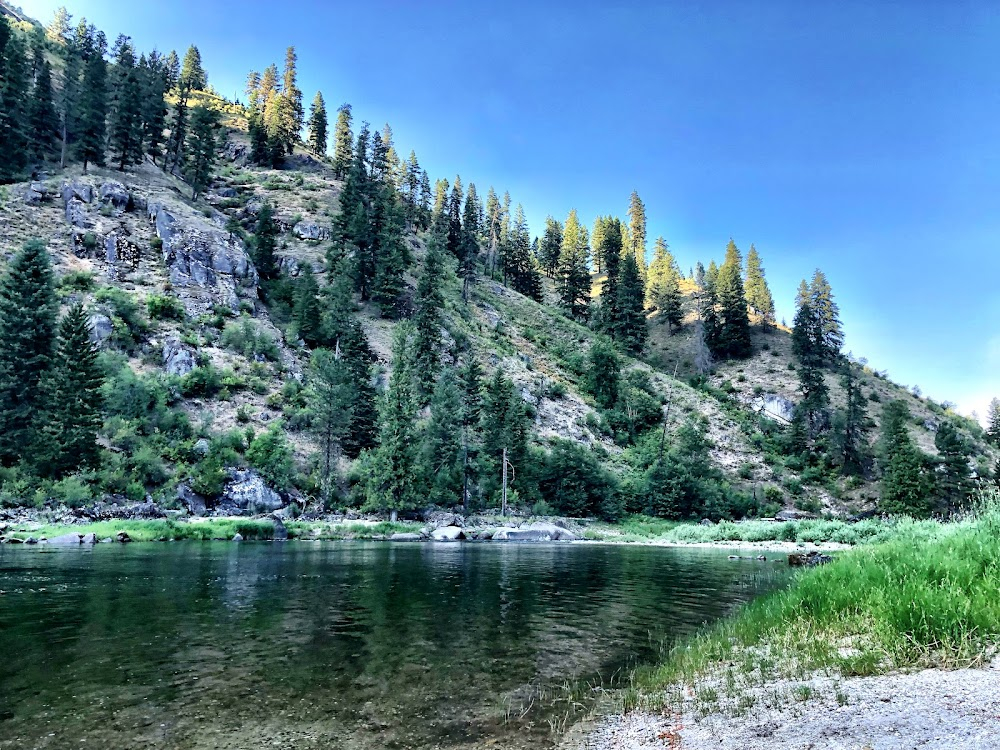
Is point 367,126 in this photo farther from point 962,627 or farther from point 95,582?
point 962,627

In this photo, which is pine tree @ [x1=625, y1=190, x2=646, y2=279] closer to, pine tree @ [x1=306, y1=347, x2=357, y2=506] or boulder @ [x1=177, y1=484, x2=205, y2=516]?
pine tree @ [x1=306, y1=347, x2=357, y2=506]

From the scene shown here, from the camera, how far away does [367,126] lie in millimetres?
124688

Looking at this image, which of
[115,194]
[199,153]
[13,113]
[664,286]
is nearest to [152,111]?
[199,153]

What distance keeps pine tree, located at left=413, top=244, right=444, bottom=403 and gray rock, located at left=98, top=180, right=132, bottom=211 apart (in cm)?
4165

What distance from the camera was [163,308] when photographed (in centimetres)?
6562

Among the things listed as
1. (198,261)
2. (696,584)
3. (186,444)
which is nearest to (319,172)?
(198,261)

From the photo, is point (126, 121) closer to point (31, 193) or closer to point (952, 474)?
point (31, 193)

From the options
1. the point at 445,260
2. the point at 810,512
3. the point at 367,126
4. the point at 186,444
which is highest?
the point at 367,126

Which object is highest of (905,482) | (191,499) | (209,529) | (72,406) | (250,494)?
(72,406)

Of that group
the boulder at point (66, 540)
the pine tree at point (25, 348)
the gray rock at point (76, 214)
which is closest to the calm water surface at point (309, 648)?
the boulder at point (66, 540)

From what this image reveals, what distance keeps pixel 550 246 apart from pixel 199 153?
295 feet

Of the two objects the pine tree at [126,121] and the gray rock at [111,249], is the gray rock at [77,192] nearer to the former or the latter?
the gray rock at [111,249]

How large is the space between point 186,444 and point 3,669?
43.5 meters

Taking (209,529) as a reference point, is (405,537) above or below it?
below
